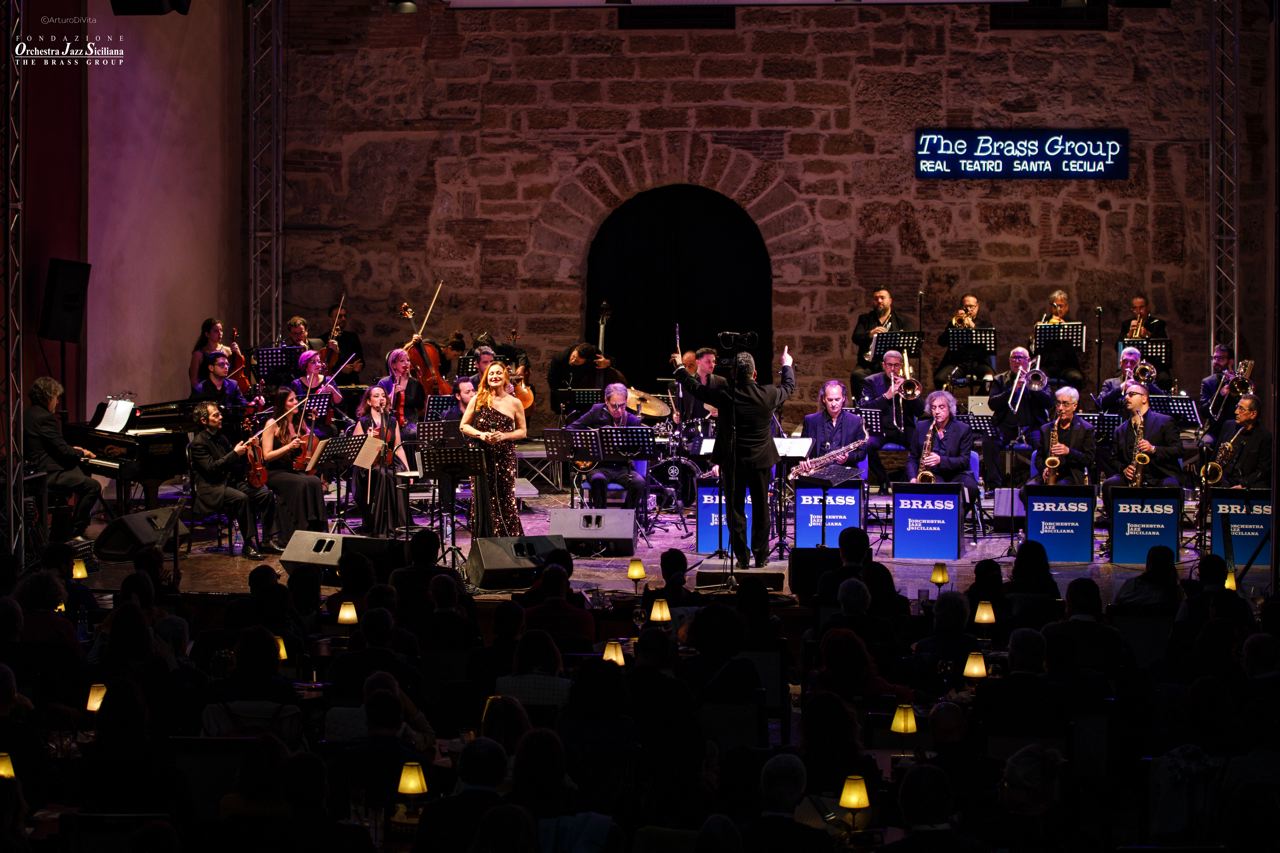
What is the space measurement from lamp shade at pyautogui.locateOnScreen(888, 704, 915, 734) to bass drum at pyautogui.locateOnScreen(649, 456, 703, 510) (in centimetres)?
799

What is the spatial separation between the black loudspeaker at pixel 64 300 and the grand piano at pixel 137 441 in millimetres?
796

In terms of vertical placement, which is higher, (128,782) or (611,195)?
(611,195)

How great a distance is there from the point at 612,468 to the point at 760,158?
19.0ft

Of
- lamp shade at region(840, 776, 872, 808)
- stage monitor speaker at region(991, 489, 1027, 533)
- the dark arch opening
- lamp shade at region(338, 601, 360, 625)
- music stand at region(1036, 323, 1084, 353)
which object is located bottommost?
lamp shade at region(840, 776, 872, 808)

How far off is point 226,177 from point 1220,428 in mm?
11349

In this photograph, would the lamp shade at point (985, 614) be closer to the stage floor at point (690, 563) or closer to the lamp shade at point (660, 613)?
the lamp shade at point (660, 613)

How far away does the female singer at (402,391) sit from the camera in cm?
1555

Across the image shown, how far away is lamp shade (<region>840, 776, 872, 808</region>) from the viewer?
5.95m

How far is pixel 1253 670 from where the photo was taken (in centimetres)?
720

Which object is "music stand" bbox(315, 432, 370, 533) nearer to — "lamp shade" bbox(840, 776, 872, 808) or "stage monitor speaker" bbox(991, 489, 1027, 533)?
"stage monitor speaker" bbox(991, 489, 1027, 533)

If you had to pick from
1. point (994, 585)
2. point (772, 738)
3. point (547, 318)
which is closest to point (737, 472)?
point (994, 585)

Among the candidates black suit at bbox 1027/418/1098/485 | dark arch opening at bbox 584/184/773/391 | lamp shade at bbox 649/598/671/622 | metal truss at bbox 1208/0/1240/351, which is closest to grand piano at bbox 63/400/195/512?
lamp shade at bbox 649/598/671/622

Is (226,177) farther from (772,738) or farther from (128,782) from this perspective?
(128,782)

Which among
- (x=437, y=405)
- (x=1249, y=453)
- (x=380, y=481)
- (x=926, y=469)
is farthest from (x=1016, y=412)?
(x=380, y=481)
